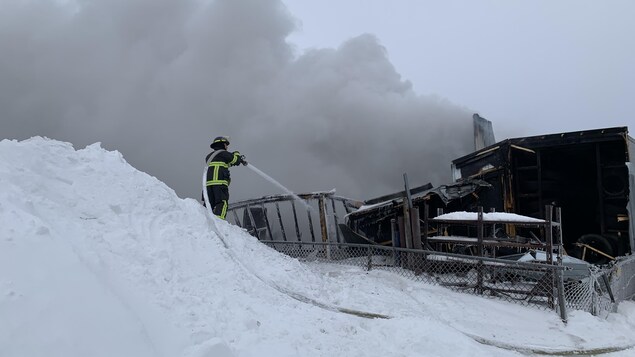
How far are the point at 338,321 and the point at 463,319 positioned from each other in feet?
5.47

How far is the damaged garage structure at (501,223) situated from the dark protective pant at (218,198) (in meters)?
1.45

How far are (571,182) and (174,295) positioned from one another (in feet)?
32.2

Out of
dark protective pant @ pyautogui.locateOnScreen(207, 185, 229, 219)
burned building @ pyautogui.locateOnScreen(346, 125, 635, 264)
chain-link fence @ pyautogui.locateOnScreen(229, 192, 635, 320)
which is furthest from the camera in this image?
burned building @ pyautogui.locateOnScreen(346, 125, 635, 264)

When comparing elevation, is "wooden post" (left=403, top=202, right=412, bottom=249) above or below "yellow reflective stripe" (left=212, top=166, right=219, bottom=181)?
below

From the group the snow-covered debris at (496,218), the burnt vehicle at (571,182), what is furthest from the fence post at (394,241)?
the burnt vehicle at (571,182)

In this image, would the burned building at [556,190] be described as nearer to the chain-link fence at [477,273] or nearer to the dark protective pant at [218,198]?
the chain-link fence at [477,273]

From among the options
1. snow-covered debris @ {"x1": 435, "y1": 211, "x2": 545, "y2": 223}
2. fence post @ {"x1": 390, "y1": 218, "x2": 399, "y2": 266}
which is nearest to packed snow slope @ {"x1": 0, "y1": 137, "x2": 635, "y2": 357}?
fence post @ {"x1": 390, "y1": 218, "x2": 399, "y2": 266}

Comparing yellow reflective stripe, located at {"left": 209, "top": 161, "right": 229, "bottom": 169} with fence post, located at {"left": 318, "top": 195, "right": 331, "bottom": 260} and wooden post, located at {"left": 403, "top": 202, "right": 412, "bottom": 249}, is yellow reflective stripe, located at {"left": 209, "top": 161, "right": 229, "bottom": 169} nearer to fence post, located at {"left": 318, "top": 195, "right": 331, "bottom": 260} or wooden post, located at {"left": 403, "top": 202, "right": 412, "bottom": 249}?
fence post, located at {"left": 318, "top": 195, "right": 331, "bottom": 260}

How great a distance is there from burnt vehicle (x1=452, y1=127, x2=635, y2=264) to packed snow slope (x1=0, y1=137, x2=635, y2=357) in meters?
3.45

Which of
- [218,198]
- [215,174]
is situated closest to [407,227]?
[218,198]

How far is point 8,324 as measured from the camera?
1.84m

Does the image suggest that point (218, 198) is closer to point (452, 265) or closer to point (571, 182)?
point (452, 265)

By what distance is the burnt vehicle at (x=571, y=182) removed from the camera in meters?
8.26

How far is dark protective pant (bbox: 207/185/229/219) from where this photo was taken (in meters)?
6.43
